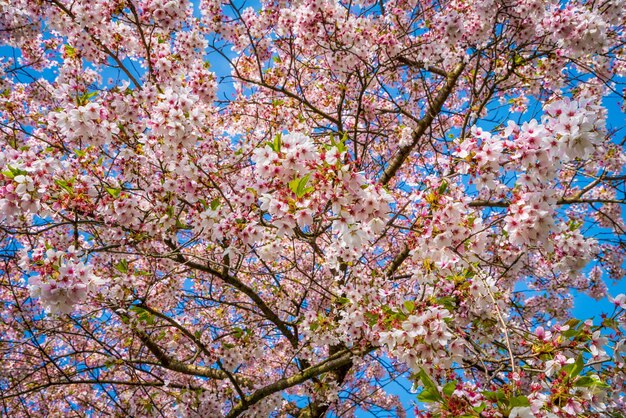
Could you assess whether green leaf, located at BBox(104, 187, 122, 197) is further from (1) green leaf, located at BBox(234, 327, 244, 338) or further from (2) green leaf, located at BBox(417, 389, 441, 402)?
(2) green leaf, located at BBox(417, 389, 441, 402)

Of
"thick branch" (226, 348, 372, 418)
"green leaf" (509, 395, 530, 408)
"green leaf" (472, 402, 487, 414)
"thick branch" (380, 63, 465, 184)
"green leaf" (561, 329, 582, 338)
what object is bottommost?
"green leaf" (509, 395, 530, 408)

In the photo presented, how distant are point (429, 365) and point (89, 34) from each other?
195 inches

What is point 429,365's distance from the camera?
245cm

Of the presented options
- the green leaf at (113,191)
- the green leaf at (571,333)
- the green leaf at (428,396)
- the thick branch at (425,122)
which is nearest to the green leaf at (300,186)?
the green leaf at (428,396)

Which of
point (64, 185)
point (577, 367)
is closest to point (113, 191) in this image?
point (64, 185)

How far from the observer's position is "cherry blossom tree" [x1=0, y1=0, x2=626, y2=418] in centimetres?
242

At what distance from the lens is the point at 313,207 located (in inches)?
94.6

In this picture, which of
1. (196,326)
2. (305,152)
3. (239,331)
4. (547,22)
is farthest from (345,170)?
(196,326)

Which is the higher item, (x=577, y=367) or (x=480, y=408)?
(x=577, y=367)

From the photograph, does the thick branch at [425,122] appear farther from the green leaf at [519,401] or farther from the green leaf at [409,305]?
the green leaf at [519,401]

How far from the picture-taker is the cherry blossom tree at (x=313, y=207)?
2424 mm

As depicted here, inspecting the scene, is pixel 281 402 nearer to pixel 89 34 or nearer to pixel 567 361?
pixel 567 361

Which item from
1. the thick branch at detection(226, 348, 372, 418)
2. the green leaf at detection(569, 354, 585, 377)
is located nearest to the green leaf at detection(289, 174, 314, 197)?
the green leaf at detection(569, 354, 585, 377)

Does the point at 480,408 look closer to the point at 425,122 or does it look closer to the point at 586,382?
the point at 586,382
